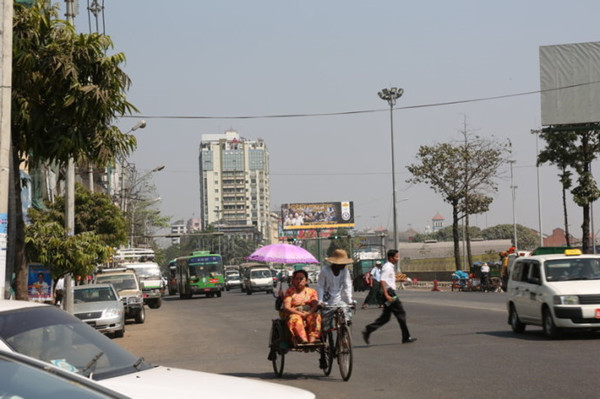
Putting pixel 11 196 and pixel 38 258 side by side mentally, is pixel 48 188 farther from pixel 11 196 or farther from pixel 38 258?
pixel 11 196

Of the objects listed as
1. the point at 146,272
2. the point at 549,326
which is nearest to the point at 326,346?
the point at 549,326

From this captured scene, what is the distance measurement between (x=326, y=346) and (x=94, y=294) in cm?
1639

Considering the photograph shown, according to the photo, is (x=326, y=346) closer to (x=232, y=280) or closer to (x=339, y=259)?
(x=339, y=259)

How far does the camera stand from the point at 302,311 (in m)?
13.1

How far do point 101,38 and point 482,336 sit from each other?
9441 millimetres

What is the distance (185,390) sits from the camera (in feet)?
17.8

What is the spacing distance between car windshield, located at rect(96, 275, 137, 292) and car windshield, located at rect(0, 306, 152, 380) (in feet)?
98.9

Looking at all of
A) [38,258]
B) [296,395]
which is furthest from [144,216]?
[296,395]

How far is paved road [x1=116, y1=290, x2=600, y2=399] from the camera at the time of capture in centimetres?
1137

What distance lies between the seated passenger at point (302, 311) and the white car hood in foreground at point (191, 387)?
22.7ft

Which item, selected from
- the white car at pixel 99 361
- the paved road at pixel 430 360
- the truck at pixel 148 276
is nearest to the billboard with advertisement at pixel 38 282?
the paved road at pixel 430 360

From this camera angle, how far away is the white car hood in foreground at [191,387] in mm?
5379

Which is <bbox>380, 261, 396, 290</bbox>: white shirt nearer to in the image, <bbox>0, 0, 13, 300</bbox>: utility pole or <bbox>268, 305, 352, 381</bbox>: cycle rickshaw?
<bbox>268, 305, 352, 381</bbox>: cycle rickshaw

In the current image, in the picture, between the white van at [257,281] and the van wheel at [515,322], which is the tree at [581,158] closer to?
the white van at [257,281]
